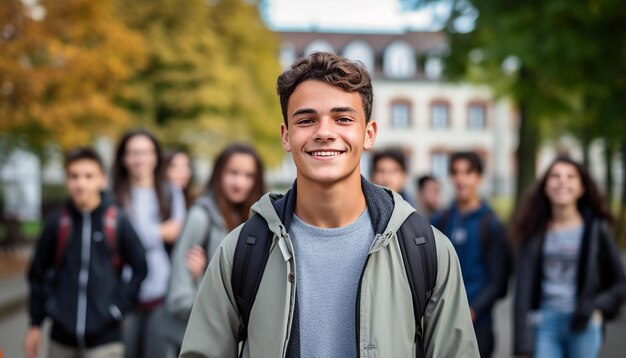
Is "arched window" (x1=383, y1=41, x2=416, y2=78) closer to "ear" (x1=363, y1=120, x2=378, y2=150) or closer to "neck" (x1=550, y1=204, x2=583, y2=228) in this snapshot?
"neck" (x1=550, y1=204, x2=583, y2=228)

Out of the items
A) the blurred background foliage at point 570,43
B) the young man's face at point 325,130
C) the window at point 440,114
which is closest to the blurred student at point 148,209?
the young man's face at point 325,130

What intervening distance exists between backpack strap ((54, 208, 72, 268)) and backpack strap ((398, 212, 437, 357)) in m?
2.96

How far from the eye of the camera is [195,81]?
3181cm

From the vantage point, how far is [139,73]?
1249 inches

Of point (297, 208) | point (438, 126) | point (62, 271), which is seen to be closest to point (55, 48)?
point (62, 271)

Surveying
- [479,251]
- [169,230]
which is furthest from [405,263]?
[169,230]

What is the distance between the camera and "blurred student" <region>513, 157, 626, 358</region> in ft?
17.4

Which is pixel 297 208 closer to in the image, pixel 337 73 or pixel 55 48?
pixel 337 73

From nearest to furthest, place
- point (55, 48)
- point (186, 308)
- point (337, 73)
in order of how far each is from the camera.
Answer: point (337, 73) < point (186, 308) < point (55, 48)

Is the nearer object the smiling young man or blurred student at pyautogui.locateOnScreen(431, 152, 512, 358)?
the smiling young man

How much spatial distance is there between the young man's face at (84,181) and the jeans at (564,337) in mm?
2870

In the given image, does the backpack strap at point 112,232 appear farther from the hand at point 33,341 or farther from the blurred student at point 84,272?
the hand at point 33,341

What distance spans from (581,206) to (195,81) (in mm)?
27044

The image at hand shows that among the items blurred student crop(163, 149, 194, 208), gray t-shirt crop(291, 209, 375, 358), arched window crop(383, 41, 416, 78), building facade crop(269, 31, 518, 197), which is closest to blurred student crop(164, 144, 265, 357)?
blurred student crop(163, 149, 194, 208)
